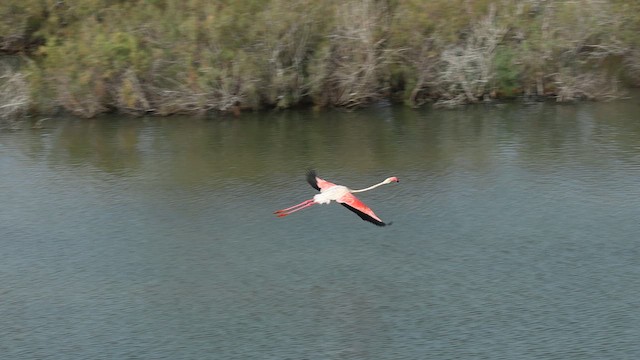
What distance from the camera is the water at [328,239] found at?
14906 millimetres

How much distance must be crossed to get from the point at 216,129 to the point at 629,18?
34.9 feet

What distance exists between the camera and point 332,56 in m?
25.2

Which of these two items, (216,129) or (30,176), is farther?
(216,129)

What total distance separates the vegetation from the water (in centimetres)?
88

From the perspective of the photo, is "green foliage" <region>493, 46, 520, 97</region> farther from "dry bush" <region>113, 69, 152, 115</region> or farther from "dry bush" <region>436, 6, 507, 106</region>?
"dry bush" <region>113, 69, 152, 115</region>

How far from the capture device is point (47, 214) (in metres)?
19.5

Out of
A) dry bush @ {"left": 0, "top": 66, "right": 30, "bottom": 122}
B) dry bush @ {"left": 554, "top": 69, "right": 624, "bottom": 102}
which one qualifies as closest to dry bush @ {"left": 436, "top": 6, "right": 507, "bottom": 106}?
dry bush @ {"left": 554, "top": 69, "right": 624, "bottom": 102}

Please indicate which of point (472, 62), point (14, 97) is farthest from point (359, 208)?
point (14, 97)

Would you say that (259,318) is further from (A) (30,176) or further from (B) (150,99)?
(B) (150,99)

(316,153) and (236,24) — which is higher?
(236,24)

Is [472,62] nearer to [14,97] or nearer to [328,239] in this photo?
[328,239]

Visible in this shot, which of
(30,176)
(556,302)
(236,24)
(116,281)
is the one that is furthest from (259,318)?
(236,24)

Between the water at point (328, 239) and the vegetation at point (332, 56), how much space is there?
881 millimetres

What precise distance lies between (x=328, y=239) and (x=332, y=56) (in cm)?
851
